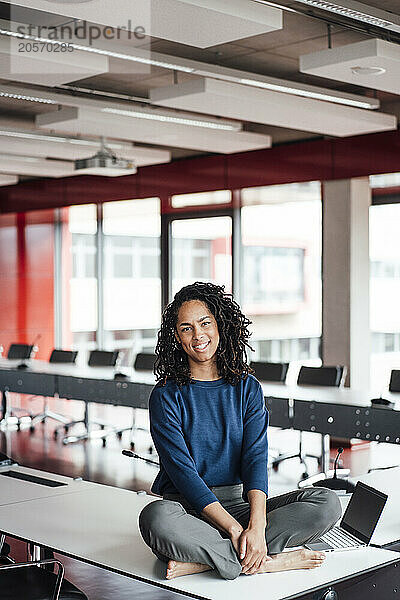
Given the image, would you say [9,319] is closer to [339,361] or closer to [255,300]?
[255,300]

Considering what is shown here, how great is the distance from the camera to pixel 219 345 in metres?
2.96

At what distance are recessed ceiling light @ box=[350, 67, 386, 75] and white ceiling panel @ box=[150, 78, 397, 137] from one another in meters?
0.98

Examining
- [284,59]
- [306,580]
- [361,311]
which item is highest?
[284,59]

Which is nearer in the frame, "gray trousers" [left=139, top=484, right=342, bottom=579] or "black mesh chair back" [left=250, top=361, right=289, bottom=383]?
"gray trousers" [left=139, top=484, right=342, bottom=579]

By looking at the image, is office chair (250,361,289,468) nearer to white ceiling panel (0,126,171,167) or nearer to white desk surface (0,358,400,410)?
white desk surface (0,358,400,410)

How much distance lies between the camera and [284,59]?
22.5 ft

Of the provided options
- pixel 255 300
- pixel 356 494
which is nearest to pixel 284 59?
pixel 255 300

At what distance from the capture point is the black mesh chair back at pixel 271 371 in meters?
7.21

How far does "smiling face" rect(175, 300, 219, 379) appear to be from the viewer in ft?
9.50

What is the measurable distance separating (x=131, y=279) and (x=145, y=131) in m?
4.16

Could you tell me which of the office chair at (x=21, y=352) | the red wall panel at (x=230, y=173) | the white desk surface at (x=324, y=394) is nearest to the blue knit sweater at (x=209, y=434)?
the white desk surface at (x=324, y=394)

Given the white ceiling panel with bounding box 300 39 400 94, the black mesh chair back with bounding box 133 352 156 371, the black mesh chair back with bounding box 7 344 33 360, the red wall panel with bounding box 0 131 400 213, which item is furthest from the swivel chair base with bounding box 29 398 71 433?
the white ceiling panel with bounding box 300 39 400 94

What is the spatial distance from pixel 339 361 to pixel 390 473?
15.1 ft

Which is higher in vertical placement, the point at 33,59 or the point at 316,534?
the point at 33,59
